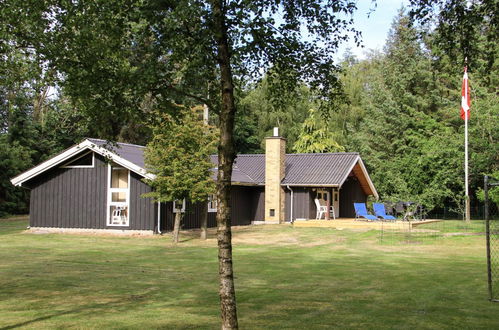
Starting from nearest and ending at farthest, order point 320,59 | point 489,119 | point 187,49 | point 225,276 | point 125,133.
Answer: point 225,276, point 187,49, point 320,59, point 489,119, point 125,133

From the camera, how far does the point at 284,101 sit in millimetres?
7094

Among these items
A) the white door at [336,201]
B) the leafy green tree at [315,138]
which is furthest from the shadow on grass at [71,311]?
the leafy green tree at [315,138]

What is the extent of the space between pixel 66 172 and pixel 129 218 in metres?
3.60

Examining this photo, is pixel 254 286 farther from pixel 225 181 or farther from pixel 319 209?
pixel 319 209

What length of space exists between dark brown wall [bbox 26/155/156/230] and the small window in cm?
17

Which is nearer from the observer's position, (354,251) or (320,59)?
(320,59)

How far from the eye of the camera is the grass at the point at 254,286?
7.06 m

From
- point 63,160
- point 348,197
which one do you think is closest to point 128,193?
point 63,160

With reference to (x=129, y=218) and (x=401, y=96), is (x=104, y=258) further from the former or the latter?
(x=401, y=96)

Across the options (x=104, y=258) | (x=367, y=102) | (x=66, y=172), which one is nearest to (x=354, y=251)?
(x=104, y=258)

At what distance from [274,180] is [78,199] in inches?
400

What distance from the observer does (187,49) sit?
5.76 metres

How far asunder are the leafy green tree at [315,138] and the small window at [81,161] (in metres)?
22.4

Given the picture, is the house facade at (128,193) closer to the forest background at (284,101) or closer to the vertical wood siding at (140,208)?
the vertical wood siding at (140,208)
